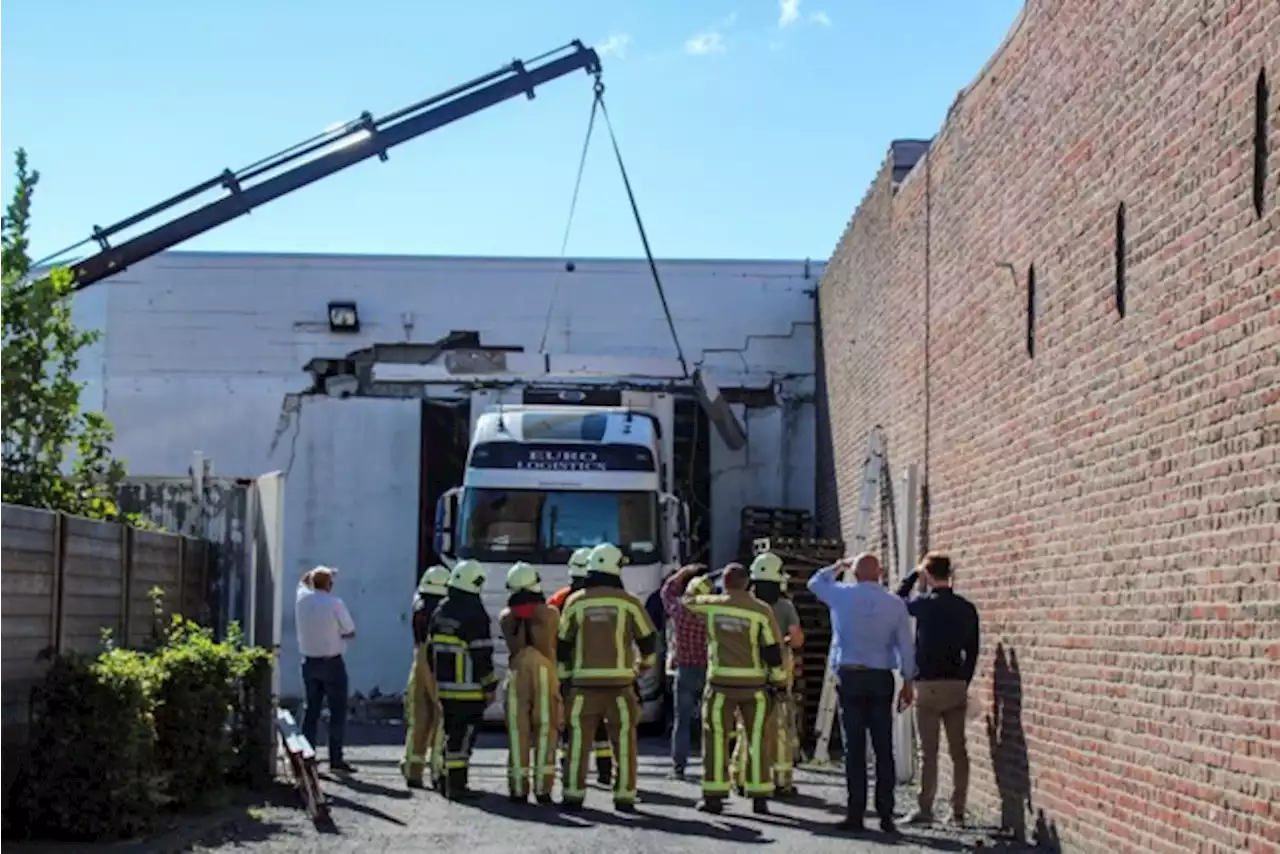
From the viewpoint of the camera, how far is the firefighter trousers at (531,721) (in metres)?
12.7

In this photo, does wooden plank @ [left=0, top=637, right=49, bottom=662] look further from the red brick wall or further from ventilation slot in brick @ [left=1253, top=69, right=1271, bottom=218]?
ventilation slot in brick @ [left=1253, top=69, right=1271, bottom=218]

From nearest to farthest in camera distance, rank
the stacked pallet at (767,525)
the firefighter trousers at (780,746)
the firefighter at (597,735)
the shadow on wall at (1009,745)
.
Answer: the shadow on wall at (1009,745), the firefighter trousers at (780,746), the firefighter at (597,735), the stacked pallet at (767,525)

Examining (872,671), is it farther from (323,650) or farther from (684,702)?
(323,650)

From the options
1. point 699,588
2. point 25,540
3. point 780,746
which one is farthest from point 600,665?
point 25,540

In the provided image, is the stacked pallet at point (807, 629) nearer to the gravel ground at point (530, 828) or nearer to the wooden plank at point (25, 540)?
the gravel ground at point (530, 828)

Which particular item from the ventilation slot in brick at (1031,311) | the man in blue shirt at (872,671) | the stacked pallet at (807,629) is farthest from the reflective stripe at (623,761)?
the stacked pallet at (807,629)

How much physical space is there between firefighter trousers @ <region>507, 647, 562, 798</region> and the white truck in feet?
18.2

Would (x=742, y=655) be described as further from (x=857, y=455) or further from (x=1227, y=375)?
(x=857, y=455)

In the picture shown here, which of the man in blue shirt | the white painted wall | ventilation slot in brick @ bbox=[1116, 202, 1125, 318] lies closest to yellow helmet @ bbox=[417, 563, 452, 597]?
the man in blue shirt

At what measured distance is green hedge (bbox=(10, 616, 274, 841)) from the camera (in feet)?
31.5

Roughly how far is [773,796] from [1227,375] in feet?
21.6

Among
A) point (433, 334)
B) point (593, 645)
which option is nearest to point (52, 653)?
point (593, 645)

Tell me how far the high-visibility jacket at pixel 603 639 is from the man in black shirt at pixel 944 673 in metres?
2.03

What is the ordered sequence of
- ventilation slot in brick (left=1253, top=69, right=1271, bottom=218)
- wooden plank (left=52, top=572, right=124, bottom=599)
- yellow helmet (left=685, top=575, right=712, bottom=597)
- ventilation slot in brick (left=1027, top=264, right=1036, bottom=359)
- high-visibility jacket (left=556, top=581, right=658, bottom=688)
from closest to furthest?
ventilation slot in brick (left=1253, top=69, right=1271, bottom=218)
wooden plank (left=52, top=572, right=124, bottom=599)
ventilation slot in brick (left=1027, top=264, right=1036, bottom=359)
high-visibility jacket (left=556, top=581, right=658, bottom=688)
yellow helmet (left=685, top=575, right=712, bottom=597)
